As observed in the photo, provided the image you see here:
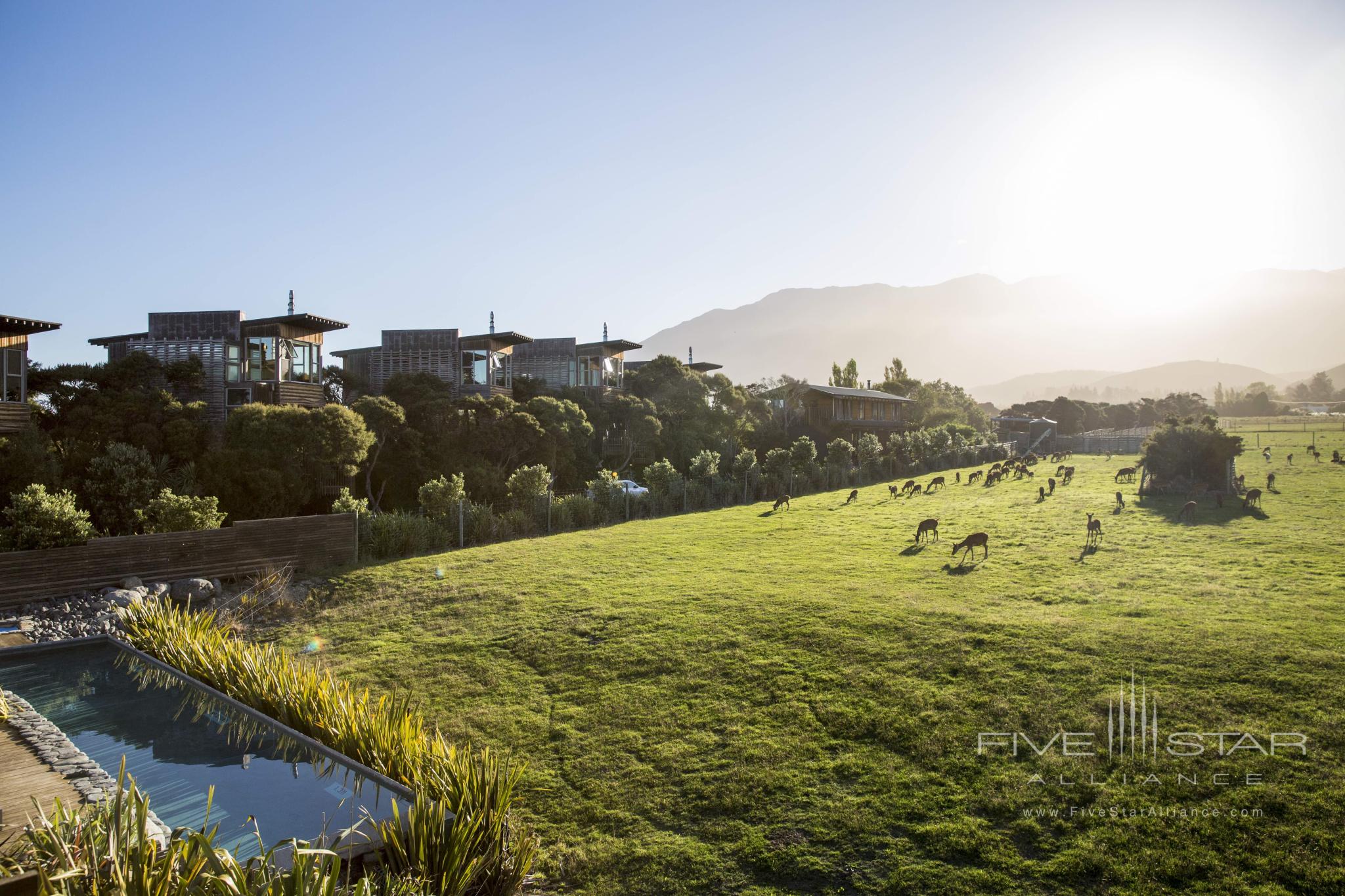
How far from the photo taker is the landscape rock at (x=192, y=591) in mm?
14625

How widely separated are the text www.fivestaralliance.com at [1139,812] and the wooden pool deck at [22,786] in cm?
799

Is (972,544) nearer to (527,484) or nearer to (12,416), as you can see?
(527,484)

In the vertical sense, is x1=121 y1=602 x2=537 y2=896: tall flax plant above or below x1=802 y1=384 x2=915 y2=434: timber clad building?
below

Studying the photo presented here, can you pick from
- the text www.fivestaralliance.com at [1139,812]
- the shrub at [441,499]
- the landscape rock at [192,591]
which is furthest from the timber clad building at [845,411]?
the text www.fivestaralliance.com at [1139,812]

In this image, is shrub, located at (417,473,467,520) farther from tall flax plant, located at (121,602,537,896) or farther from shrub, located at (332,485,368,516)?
tall flax plant, located at (121,602,537,896)

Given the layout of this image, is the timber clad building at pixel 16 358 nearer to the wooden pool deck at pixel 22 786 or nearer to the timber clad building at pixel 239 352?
the timber clad building at pixel 239 352

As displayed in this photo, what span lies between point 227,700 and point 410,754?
373cm

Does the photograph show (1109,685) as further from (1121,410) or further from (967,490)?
(1121,410)

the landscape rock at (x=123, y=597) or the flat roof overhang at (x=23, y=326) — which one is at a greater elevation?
the flat roof overhang at (x=23, y=326)

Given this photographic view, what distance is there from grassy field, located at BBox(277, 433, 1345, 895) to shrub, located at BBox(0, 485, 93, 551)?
4.77 metres

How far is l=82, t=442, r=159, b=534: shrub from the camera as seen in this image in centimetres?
1826

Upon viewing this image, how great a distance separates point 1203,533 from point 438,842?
19.3 metres

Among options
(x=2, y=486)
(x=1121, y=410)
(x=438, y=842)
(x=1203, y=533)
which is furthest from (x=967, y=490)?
(x=1121, y=410)

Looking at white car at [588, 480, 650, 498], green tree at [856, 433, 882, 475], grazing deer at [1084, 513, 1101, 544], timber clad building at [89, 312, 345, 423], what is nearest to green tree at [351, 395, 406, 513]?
timber clad building at [89, 312, 345, 423]
